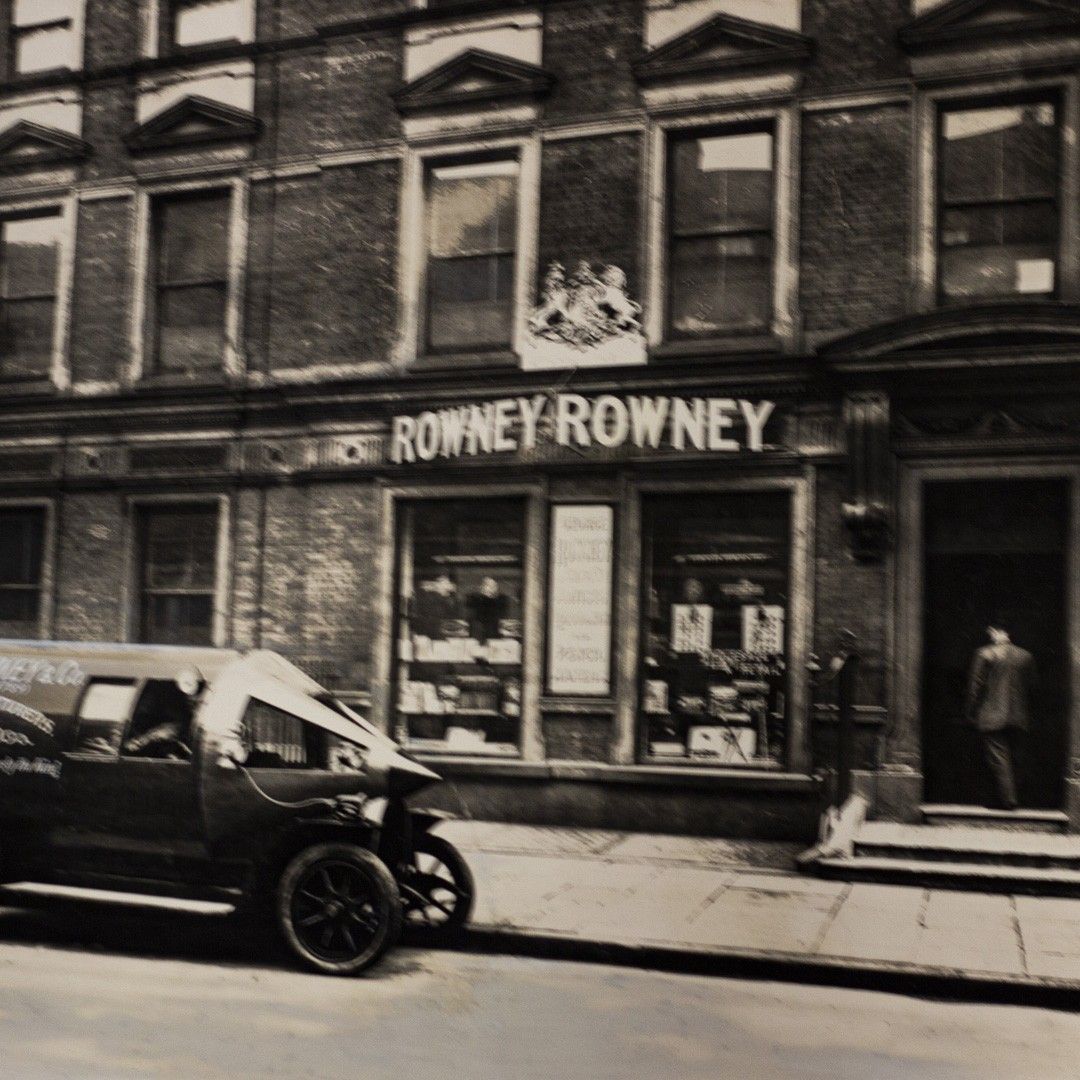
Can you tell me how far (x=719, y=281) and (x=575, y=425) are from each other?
982mm

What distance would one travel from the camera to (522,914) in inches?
203

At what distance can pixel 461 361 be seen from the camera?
6.04 metres

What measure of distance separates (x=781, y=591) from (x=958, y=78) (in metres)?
2.56

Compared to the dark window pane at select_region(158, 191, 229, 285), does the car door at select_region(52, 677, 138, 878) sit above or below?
below

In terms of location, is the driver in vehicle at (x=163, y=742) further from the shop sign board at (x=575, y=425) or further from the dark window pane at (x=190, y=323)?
the dark window pane at (x=190, y=323)

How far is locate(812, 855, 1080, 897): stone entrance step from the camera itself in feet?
18.1

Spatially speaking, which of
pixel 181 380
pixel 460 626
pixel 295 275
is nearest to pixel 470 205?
pixel 295 275

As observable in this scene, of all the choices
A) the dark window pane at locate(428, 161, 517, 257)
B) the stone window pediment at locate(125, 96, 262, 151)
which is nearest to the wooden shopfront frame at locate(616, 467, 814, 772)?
the dark window pane at locate(428, 161, 517, 257)

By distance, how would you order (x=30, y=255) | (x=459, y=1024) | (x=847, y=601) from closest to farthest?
(x=459, y=1024), (x=30, y=255), (x=847, y=601)

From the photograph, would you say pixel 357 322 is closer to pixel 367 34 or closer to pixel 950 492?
pixel 367 34

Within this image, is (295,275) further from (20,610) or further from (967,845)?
(967,845)

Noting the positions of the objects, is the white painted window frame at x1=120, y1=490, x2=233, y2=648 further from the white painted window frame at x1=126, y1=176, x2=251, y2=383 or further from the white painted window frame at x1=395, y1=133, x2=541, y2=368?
the white painted window frame at x1=395, y1=133, x2=541, y2=368

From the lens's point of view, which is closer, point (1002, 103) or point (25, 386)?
point (1002, 103)

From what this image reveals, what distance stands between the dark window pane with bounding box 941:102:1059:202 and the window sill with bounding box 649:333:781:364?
1090mm
